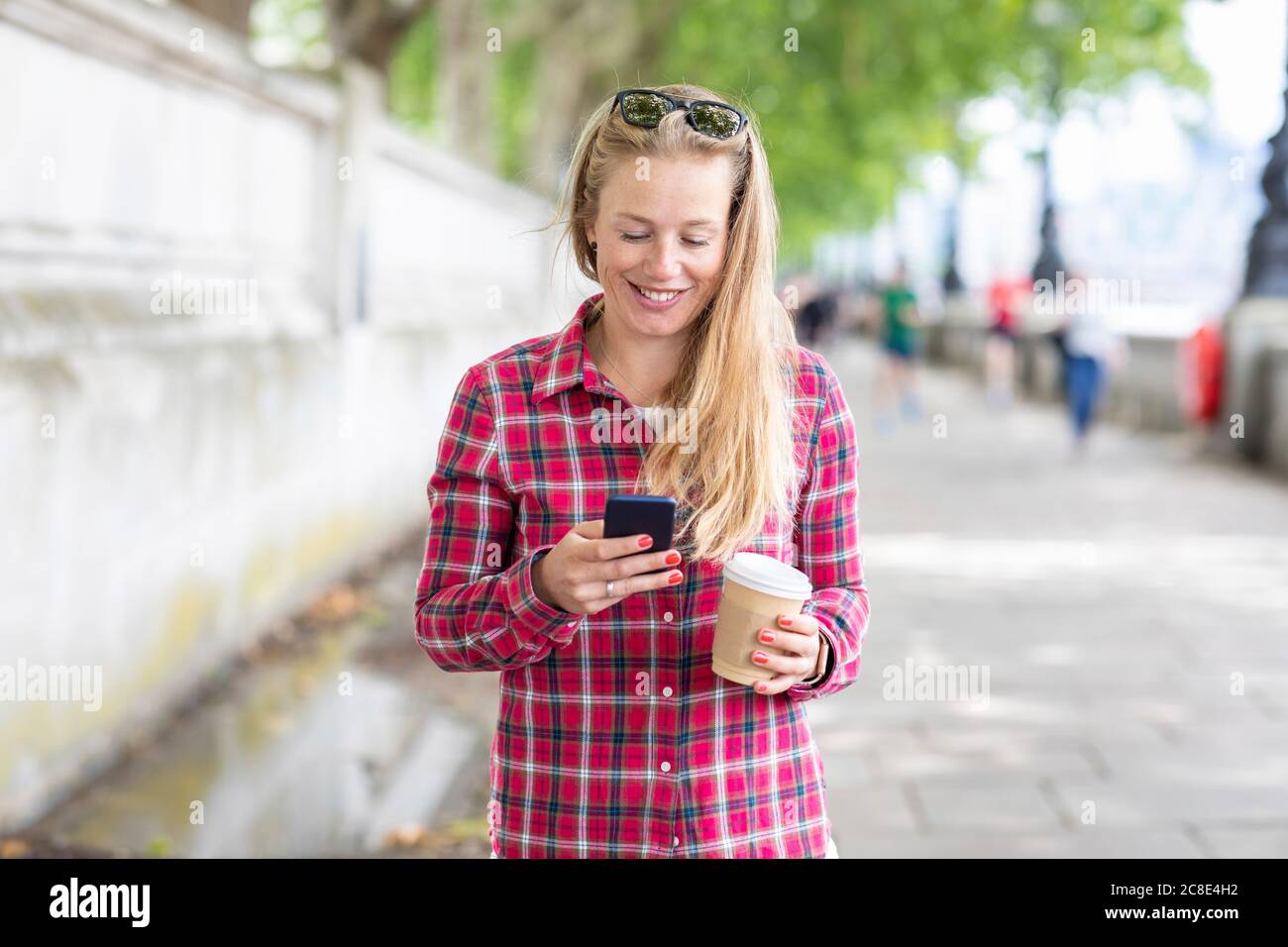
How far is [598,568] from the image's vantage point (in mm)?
1771

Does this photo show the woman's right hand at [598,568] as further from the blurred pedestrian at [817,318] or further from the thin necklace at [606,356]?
the blurred pedestrian at [817,318]

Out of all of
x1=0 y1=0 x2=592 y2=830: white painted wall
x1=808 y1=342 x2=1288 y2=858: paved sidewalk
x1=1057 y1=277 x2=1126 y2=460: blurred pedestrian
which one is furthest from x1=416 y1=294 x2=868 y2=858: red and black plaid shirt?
x1=1057 y1=277 x2=1126 y2=460: blurred pedestrian

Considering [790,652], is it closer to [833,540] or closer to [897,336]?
[833,540]

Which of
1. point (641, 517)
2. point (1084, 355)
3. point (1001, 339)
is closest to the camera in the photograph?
point (641, 517)

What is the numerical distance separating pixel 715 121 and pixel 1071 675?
4.70 m

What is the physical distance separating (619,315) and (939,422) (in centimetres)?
1560

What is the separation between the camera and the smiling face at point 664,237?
197 centimetres

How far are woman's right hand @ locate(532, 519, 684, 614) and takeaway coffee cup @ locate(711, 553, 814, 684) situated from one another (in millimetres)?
94

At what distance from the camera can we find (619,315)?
80.5 inches

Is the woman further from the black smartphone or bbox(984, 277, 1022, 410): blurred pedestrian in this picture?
bbox(984, 277, 1022, 410): blurred pedestrian

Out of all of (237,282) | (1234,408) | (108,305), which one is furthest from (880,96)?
(108,305)

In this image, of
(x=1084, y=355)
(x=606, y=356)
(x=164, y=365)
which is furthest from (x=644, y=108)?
(x=1084, y=355)

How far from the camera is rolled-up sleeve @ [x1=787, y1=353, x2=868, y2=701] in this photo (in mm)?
2027
